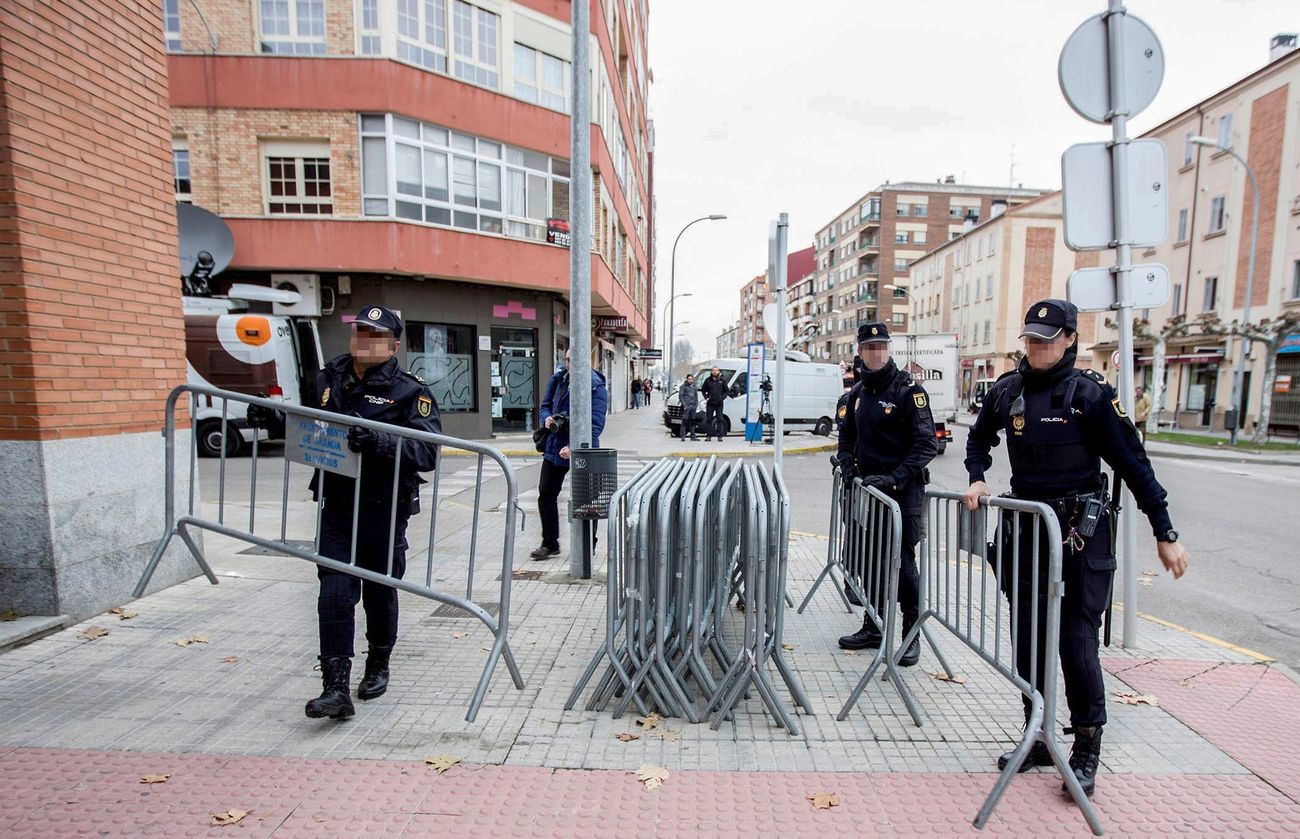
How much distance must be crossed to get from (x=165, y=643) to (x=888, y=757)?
4233 mm

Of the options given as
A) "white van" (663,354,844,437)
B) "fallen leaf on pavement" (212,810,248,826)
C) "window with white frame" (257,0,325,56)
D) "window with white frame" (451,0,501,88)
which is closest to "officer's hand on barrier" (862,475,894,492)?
→ "fallen leaf on pavement" (212,810,248,826)

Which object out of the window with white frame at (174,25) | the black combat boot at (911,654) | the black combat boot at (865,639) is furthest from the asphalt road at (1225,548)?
the window with white frame at (174,25)

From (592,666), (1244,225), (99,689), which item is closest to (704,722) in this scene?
(592,666)

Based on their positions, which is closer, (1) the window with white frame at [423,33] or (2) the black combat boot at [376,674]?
(2) the black combat boot at [376,674]

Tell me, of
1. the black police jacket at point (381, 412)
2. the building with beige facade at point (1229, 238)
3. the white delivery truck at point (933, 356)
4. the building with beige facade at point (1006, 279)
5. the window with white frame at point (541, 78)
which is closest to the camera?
the black police jacket at point (381, 412)

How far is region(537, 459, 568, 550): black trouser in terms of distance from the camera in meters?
6.10

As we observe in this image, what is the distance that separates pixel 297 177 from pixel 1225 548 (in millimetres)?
18652

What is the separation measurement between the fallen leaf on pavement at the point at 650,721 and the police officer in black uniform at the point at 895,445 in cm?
153

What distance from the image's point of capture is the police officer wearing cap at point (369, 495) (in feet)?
10.4

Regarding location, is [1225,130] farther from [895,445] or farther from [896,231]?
[896,231]

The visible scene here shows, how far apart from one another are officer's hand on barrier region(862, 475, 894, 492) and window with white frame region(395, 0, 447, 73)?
16.0 metres

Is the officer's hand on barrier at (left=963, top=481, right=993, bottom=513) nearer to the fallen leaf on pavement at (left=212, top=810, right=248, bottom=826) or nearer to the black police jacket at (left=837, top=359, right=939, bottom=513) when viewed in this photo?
the black police jacket at (left=837, top=359, right=939, bottom=513)

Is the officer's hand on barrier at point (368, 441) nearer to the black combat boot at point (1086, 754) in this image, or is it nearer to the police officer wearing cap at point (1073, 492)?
the police officer wearing cap at point (1073, 492)

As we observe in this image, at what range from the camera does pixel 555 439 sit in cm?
608
